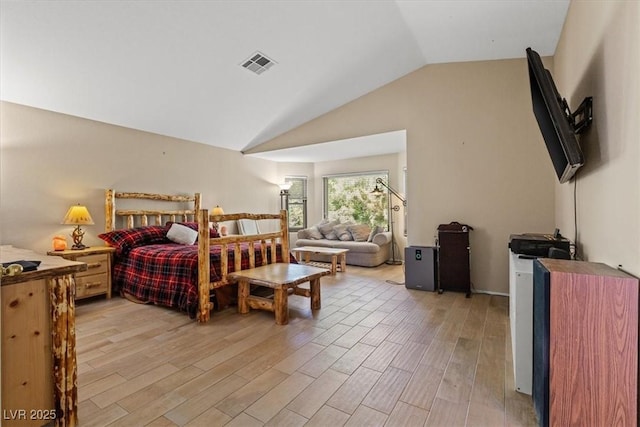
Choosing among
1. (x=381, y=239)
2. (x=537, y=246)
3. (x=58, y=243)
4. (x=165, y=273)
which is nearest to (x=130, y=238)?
(x=58, y=243)

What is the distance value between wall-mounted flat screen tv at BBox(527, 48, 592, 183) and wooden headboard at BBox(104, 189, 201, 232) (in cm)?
459

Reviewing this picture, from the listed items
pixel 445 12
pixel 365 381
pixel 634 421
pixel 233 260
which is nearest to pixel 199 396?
pixel 365 381

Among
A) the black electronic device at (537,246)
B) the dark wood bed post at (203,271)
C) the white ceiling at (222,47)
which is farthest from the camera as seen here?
the dark wood bed post at (203,271)

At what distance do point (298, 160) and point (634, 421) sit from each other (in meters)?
6.11

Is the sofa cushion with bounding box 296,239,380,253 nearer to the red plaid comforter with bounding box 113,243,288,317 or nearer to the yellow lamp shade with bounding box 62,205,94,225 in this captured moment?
the red plaid comforter with bounding box 113,243,288,317

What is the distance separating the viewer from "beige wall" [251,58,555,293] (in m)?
3.52

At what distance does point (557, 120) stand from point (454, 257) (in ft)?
7.70

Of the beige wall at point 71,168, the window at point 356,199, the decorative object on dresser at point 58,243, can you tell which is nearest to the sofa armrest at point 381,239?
the window at point 356,199

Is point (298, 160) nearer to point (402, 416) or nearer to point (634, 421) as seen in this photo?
point (402, 416)

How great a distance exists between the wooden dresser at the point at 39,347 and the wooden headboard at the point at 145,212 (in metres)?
2.86

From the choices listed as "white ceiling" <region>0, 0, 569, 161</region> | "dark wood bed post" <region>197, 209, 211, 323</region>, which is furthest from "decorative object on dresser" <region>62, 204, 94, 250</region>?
"dark wood bed post" <region>197, 209, 211, 323</region>

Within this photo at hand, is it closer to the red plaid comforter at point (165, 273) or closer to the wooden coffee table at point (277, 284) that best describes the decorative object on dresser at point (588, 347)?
the wooden coffee table at point (277, 284)

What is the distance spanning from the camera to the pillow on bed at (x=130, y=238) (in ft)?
12.0

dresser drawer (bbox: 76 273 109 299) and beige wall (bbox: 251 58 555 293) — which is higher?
beige wall (bbox: 251 58 555 293)
